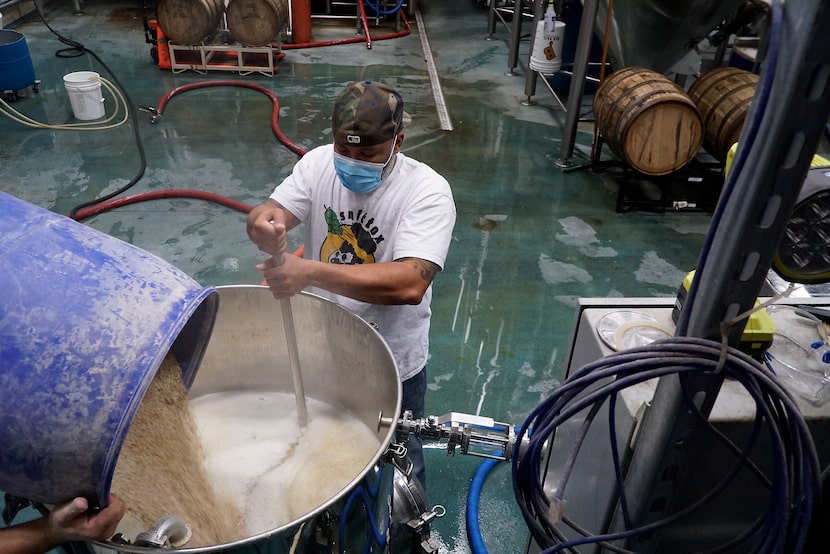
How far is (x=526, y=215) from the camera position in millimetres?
4102

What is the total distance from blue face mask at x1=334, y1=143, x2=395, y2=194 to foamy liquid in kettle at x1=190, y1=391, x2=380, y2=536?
2.10 feet

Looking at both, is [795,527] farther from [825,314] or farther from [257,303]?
[257,303]

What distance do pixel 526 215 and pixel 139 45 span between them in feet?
16.9

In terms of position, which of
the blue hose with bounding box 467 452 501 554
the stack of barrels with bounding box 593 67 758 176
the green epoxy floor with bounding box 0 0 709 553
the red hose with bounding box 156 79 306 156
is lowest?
the blue hose with bounding box 467 452 501 554

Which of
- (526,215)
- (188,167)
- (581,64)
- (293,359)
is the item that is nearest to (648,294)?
(526,215)

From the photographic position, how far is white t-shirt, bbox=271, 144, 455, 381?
1.56 meters

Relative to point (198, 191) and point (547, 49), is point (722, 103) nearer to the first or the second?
point (547, 49)

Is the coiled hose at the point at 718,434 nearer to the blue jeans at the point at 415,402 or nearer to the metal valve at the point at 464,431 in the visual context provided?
the metal valve at the point at 464,431

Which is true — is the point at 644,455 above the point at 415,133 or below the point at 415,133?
above

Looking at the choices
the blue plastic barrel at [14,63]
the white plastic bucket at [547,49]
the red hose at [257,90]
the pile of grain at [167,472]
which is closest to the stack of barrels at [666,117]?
the white plastic bucket at [547,49]

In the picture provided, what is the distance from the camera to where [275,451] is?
5.25 ft

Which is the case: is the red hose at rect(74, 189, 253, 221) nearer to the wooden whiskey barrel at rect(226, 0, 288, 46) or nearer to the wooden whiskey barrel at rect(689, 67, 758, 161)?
the wooden whiskey barrel at rect(226, 0, 288, 46)

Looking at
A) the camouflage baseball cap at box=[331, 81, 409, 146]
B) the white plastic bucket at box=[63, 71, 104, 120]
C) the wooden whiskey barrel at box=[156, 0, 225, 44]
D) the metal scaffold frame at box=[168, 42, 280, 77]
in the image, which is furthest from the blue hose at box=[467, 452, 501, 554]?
the wooden whiskey barrel at box=[156, 0, 225, 44]

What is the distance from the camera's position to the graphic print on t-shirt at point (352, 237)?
1656 millimetres
